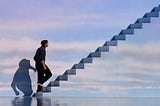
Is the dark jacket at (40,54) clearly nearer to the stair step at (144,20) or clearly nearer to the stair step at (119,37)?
the stair step at (119,37)

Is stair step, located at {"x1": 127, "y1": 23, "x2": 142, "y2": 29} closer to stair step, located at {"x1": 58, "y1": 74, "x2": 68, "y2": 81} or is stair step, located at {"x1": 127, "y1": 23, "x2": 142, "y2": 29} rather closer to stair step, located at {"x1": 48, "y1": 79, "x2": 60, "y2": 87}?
stair step, located at {"x1": 58, "y1": 74, "x2": 68, "y2": 81}

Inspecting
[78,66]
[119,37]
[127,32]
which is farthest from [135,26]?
[78,66]

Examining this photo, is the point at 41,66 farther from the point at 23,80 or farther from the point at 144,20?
the point at 144,20

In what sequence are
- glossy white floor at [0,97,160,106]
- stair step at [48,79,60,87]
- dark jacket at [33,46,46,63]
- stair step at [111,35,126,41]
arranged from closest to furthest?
glossy white floor at [0,97,160,106]
dark jacket at [33,46,46,63]
stair step at [48,79,60,87]
stair step at [111,35,126,41]

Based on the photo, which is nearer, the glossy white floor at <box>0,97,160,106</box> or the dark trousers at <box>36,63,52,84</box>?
the glossy white floor at <box>0,97,160,106</box>

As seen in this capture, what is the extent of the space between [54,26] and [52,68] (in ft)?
2.19

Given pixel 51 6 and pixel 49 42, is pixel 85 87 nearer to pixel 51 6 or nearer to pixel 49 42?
pixel 49 42

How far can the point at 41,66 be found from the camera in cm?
712

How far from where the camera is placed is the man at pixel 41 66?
7.09 meters

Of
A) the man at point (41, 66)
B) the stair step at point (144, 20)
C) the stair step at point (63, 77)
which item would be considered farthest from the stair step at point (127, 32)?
the man at point (41, 66)

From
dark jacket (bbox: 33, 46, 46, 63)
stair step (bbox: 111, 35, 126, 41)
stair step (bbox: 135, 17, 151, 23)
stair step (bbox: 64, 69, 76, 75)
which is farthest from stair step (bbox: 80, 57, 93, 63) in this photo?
stair step (bbox: 135, 17, 151, 23)

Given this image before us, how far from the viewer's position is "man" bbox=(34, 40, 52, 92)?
709 centimetres

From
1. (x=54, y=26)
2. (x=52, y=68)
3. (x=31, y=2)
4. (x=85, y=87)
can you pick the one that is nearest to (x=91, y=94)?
(x=85, y=87)

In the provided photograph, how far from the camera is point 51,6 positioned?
294 inches
